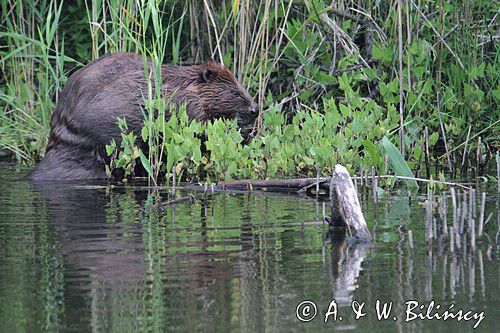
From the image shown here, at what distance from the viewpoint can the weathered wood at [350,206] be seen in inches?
148

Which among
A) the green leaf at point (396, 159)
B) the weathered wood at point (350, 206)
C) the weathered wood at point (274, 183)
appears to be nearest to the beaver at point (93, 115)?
the weathered wood at point (274, 183)

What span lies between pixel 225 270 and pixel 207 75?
3.78 m

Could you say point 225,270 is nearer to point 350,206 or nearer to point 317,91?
point 350,206

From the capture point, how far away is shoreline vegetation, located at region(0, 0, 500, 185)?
18.7ft

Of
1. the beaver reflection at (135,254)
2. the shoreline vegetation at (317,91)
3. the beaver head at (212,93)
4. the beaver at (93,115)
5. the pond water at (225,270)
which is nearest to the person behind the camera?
the pond water at (225,270)

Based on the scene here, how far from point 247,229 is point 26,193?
6.43ft

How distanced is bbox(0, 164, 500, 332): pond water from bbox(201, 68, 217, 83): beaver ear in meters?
2.19

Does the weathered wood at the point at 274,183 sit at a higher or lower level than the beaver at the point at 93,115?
lower

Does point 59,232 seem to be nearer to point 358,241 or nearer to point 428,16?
point 358,241

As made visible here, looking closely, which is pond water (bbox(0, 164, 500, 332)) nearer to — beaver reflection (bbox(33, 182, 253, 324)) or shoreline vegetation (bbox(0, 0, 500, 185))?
beaver reflection (bbox(33, 182, 253, 324))

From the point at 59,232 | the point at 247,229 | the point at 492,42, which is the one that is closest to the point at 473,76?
the point at 492,42

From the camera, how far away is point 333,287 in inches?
119

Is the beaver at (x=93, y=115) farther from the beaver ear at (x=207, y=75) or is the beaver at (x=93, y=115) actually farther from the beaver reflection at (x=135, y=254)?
the beaver reflection at (x=135, y=254)

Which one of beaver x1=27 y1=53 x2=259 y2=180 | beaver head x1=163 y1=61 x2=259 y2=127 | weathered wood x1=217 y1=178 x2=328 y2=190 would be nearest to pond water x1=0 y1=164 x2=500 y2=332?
weathered wood x1=217 y1=178 x2=328 y2=190
